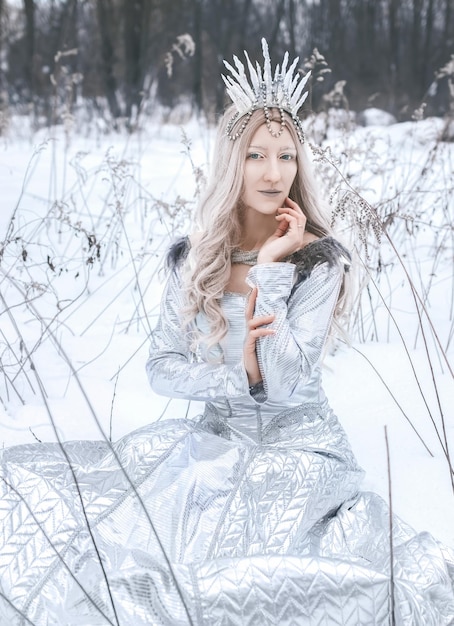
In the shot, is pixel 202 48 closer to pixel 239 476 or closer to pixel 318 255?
pixel 318 255

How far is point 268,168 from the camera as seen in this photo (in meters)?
1.55

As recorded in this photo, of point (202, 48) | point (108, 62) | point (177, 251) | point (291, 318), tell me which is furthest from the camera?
point (202, 48)

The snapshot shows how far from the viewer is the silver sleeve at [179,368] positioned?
5.06ft

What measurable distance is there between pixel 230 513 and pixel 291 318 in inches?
18.0

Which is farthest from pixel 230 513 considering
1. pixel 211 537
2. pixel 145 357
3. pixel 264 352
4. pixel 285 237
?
pixel 145 357

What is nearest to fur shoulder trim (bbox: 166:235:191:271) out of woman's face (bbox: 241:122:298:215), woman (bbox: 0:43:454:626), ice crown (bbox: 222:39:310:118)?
woman (bbox: 0:43:454:626)

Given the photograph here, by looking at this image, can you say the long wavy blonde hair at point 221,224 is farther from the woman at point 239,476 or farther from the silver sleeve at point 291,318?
the silver sleeve at point 291,318

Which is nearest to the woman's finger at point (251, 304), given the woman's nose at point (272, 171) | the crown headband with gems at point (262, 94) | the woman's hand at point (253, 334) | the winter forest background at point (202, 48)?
the woman's hand at point (253, 334)

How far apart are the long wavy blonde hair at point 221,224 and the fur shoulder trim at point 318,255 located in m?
0.09

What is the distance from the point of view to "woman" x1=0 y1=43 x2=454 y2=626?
119 centimetres

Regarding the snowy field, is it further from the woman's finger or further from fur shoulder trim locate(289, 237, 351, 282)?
the woman's finger

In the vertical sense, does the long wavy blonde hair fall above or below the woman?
above

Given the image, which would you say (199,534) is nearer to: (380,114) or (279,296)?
(279,296)

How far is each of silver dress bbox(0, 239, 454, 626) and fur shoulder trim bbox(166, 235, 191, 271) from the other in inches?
2.5
